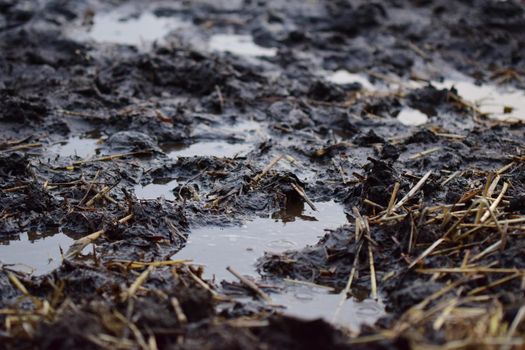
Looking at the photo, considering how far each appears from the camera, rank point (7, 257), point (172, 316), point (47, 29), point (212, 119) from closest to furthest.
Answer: point (172, 316) < point (7, 257) < point (212, 119) < point (47, 29)

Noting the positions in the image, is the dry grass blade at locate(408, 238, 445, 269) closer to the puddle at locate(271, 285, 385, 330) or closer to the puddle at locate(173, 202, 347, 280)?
the puddle at locate(271, 285, 385, 330)

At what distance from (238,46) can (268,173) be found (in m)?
4.20

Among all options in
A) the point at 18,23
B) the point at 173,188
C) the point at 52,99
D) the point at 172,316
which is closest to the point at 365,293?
the point at 172,316

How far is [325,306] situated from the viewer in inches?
176

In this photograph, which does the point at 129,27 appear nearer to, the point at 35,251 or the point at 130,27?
the point at 130,27

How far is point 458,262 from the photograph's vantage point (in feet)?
15.1

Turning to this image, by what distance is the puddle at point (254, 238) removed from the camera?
4953mm

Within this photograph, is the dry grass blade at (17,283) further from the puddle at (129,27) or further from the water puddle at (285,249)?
the puddle at (129,27)

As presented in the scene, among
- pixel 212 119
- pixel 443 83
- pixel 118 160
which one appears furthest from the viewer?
pixel 443 83

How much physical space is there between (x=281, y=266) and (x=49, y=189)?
2.02 metres

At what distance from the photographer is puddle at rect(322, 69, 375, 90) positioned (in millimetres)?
8777

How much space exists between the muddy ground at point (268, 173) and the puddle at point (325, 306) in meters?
0.10

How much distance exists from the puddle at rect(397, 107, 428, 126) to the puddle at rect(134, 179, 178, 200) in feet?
8.85

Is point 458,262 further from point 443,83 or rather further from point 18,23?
point 18,23
